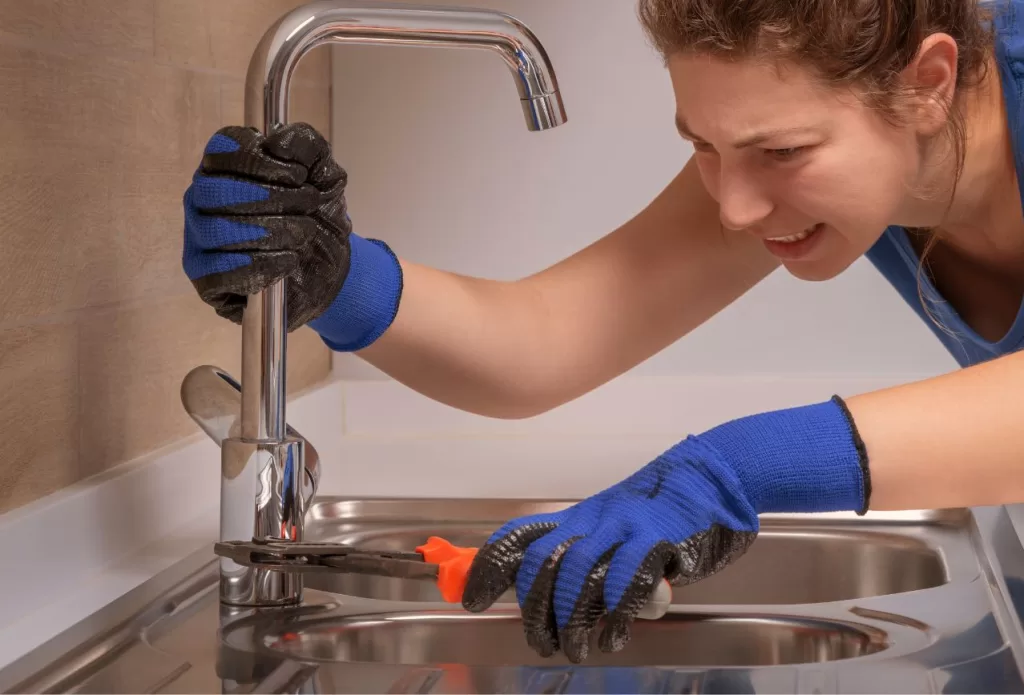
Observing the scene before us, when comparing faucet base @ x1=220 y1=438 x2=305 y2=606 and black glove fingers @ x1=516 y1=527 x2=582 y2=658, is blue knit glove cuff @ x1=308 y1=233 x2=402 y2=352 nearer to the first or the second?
faucet base @ x1=220 y1=438 x2=305 y2=606

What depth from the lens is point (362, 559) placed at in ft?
2.61

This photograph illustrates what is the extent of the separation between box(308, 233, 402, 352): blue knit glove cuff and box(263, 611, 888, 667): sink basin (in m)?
0.25

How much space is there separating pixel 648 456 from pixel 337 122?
0.66m

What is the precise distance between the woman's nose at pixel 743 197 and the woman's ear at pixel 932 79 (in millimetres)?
135

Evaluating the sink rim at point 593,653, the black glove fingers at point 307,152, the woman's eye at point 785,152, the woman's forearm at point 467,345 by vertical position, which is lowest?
the sink rim at point 593,653

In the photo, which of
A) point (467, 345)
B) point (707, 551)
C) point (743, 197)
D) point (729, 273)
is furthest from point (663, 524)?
point (729, 273)

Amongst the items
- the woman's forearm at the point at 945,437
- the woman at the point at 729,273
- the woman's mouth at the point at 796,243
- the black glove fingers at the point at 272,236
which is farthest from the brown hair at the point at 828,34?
the black glove fingers at the point at 272,236

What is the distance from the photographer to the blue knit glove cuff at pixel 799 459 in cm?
76

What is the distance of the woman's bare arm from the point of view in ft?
3.63

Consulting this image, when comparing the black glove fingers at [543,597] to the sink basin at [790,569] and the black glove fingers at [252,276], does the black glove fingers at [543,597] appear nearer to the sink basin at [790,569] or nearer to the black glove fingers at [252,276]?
the black glove fingers at [252,276]

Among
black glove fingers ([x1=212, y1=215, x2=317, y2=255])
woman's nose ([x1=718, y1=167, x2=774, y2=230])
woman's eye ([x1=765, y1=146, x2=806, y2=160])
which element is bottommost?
black glove fingers ([x1=212, y1=215, x2=317, y2=255])

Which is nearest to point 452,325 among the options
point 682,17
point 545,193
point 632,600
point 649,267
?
point 649,267

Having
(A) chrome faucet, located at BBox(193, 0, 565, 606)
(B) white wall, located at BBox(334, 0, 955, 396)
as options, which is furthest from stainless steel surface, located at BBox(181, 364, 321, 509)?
(B) white wall, located at BBox(334, 0, 955, 396)

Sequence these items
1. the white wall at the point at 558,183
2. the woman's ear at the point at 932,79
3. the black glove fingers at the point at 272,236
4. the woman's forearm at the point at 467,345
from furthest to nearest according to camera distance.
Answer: the white wall at the point at 558,183 < the woman's forearm at the point at 467,345 < the woman's ear at the point at 932,79 < the black glove fingers at the point at 272,236
